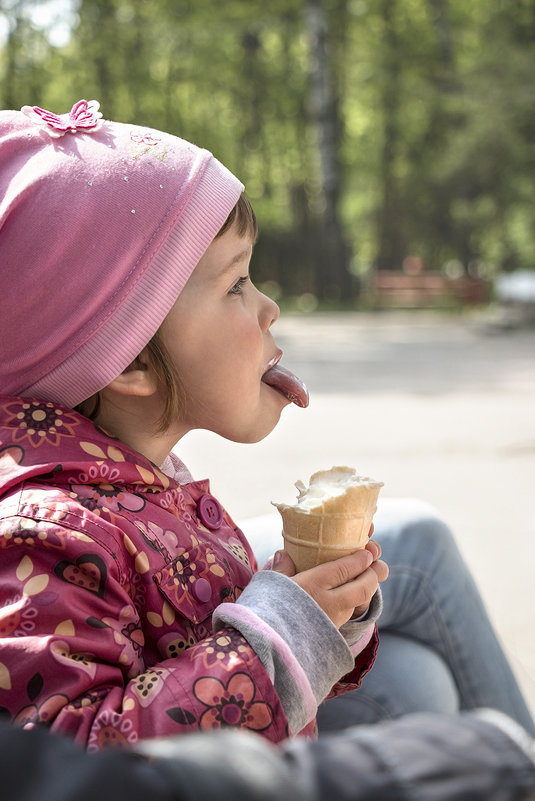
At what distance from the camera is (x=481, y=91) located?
51.4ft

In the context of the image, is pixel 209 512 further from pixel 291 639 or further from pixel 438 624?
pixel 438 624

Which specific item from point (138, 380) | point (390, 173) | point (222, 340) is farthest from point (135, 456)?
point (390, 173)

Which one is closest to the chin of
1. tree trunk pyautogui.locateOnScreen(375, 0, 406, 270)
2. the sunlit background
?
the sunlit background

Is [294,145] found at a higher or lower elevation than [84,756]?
lower

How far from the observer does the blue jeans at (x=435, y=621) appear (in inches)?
85.3

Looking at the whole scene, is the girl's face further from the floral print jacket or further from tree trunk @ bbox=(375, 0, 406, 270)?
Answer: tree trunk @ bbox=(375, 0, 406, 270)

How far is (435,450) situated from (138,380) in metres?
4.29

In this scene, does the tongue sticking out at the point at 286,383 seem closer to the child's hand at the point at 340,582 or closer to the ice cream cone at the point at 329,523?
the ice cream cone at the point at 329,523

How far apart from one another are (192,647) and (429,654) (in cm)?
103

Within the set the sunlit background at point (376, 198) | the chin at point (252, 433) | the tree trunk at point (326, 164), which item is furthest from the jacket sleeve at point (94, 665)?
the tree trunk at point (326, 164)

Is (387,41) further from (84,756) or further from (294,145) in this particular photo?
(84,756)

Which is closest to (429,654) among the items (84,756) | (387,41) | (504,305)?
(84,756)

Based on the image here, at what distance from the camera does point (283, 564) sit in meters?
1.59

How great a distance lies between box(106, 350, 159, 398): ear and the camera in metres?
1.60
